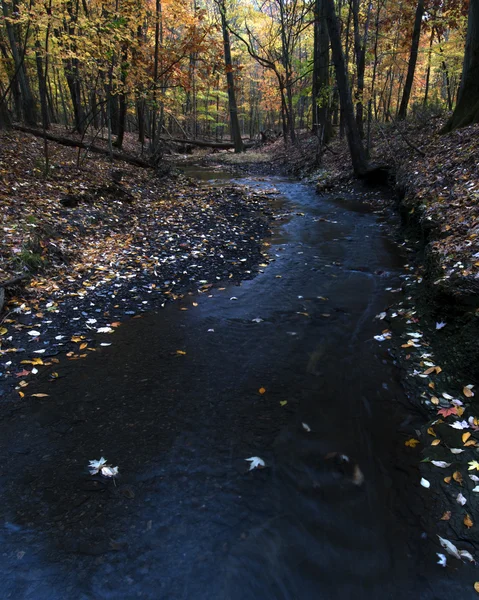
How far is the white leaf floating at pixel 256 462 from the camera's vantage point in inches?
130

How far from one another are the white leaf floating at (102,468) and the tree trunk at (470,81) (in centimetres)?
1263

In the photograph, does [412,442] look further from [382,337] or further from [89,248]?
[89,248]

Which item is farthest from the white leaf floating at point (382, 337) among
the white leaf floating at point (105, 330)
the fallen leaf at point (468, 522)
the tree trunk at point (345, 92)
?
the tree trunk at point (345, 92)

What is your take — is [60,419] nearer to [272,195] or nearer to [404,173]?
[404,173]

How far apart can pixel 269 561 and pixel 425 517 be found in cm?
127

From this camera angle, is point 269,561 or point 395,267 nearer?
point 269,561

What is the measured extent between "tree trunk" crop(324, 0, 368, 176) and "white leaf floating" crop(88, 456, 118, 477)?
43.6 ft

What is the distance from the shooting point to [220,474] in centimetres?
322

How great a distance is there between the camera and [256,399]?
4.12 meters

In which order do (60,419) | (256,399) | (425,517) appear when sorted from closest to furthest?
(425,517)
(60,419)
(256,399)

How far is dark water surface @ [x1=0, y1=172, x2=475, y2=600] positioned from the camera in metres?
2.50

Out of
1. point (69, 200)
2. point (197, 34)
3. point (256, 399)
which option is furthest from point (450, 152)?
point (197, 34)

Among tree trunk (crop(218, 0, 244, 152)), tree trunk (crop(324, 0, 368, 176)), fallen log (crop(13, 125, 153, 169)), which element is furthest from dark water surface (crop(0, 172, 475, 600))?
tree trunk (crop(218, 0, 244, 152))

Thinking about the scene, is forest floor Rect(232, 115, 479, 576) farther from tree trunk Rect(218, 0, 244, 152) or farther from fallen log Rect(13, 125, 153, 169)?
tree trunk Rect(218, 0, 244, 152)
